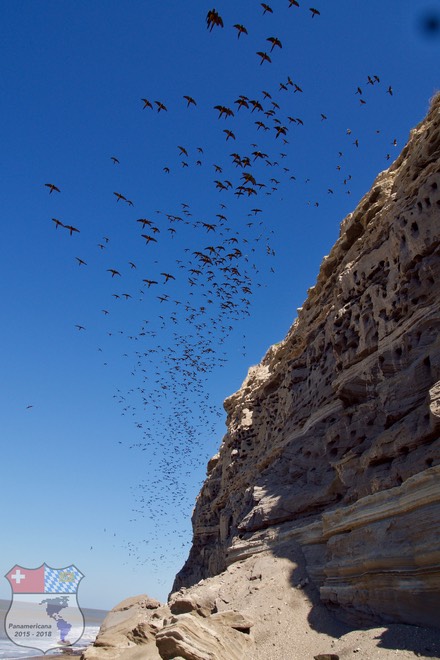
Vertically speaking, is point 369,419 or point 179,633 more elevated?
point 369,419

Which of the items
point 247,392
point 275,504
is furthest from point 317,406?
point 247,392

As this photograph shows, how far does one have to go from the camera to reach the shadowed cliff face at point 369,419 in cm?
958

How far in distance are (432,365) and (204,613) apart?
9282 millimetres

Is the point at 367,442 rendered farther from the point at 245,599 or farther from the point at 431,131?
the point at 431,131

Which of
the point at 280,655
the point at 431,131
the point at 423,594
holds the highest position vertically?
the point at 431,131

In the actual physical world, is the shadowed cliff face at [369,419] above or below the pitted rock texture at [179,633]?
above

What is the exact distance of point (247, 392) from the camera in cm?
3316

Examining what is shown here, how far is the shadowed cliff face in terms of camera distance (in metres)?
9.58

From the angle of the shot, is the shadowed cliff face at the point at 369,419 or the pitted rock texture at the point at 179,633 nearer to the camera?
the shadowed cliff face at the point at 369,419

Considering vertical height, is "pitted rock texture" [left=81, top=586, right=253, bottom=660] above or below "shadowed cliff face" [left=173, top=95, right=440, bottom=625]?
below

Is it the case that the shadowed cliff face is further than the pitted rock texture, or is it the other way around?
the pitted rock texture

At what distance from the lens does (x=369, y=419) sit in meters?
14.5

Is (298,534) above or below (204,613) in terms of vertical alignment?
above

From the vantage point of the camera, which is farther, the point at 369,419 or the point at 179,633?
the point at 369,419
